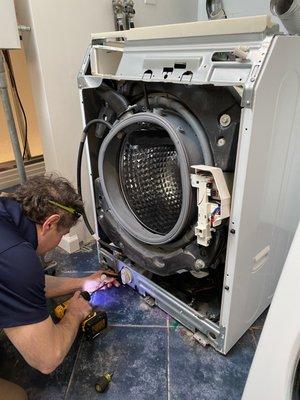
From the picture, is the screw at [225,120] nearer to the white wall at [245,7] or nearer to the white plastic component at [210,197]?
the white plastic component at [210,197]

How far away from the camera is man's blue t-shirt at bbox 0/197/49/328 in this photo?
0.87m

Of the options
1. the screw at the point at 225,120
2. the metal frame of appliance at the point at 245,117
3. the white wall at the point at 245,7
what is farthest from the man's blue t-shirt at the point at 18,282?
the white wall at the point at 245,7

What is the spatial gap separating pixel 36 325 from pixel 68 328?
0.25 metres

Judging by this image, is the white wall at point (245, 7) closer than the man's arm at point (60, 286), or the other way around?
the man's arm at point (60, 286)

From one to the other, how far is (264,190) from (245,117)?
0.96 feet

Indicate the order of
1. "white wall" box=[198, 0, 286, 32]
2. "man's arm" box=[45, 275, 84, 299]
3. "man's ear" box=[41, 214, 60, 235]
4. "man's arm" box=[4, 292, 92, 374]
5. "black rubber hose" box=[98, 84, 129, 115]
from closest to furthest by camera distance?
"man's arm" box=[4, 292, 92, 374], "man's ear" box=[41, 214, 60, 235], "black rubber hose" box=[98, 84, 129, 115], "man's arm" box=[45, 275, 84, 299], "white wall" box=[198, 0, 286, 32]

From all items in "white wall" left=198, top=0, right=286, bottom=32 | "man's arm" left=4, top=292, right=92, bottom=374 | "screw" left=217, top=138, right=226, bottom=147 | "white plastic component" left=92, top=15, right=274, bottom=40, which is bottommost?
"man's arm" left=4, top=292, right=92, bottom=374

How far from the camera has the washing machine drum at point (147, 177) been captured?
1.03 meters

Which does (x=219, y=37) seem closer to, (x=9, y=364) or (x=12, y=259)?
(x=12, y=259)

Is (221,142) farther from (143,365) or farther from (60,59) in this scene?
(60,59)

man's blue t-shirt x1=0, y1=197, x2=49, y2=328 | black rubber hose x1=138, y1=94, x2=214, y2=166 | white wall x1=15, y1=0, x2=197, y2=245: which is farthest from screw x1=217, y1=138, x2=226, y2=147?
white wall x1=15, y1=0, x2=197, y2=245

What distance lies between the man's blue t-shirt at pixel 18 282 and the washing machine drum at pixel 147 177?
0.48 m

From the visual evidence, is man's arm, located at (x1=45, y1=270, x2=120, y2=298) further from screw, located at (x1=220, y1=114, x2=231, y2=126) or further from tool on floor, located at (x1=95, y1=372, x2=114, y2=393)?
screw, located at (x1=220, y1=114, x2=231, y2=126)

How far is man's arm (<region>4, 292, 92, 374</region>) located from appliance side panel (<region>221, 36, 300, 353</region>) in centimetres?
60
